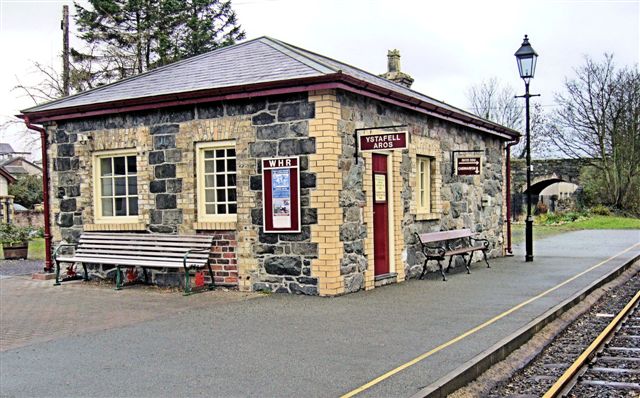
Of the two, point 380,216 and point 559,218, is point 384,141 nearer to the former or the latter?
point 380,216

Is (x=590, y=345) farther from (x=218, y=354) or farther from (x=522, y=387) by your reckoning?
(x=218, y=354)

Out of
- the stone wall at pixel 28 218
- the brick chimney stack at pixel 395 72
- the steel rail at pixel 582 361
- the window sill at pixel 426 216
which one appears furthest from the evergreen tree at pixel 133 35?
the steel rail at pixel 582 361

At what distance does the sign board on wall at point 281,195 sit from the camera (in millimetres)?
10664

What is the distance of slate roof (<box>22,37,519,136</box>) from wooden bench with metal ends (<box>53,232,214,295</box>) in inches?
98.8

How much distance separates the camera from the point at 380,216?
12.0 metres

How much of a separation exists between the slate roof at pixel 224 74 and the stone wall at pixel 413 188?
50 centimetres

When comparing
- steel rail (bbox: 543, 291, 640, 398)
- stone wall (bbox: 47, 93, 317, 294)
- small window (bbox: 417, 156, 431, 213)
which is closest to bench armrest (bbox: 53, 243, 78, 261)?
stone wall (bbox: 47, 93, 317, 294)

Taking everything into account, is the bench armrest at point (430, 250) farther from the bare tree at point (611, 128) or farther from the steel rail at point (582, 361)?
the bare tree at point (611, 128)

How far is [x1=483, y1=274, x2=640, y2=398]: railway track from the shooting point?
6.19m

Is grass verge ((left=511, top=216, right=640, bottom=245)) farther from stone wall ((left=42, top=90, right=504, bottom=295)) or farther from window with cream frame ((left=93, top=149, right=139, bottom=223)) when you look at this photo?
window with cream frame ((left=93, top=149, right=139, bottom=223))

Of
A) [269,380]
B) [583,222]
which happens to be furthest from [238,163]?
[583,222]

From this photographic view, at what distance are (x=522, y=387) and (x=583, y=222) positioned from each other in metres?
28.8

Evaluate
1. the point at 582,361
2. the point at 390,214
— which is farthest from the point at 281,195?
the point at 582,361

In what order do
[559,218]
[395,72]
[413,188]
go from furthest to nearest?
[559,218], [395,72], [413,188]
